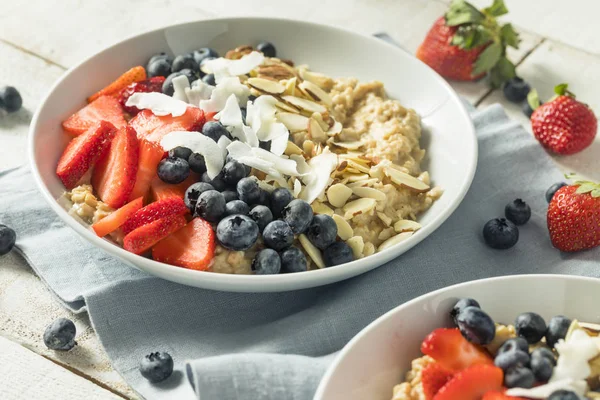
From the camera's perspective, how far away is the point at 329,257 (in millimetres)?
1866

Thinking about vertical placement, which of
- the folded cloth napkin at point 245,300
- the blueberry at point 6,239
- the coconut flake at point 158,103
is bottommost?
the folded cloth napkin at point 245,300

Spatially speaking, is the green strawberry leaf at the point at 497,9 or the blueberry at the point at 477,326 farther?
the green strawberry leaf at the point at 497,9

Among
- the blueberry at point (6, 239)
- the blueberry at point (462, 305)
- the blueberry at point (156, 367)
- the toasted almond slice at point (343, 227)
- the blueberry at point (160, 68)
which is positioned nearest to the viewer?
the blueberry at point (462, 305)

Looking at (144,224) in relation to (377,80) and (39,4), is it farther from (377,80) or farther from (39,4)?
(39,4)

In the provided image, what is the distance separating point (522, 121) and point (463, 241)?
2.41 ft

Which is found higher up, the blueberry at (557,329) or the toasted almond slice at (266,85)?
the toasted almond slice at (266,85)

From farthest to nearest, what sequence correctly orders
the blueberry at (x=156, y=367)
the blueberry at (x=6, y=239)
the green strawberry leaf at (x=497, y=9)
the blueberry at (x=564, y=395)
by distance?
1. the green strawberry leaf at (x=497, y=9)
2. the blueberry at (x=6, y=239)
3. the blueberry at (x=156, y=367)
4. the blueberry at (x=564, y=395)

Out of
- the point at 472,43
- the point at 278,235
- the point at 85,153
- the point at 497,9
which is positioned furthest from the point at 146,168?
the point at 497,9

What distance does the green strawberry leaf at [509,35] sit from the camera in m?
2.67

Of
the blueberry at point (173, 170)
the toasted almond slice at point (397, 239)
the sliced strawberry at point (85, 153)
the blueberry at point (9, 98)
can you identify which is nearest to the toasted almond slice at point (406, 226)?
the toasted almond slice at point (397, 239)

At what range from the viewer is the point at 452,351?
144 centimetres

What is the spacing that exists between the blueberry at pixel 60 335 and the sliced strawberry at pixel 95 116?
584 millimetres

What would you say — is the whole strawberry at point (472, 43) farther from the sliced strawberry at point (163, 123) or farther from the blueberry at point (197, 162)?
the blueberry at point (197, 162)

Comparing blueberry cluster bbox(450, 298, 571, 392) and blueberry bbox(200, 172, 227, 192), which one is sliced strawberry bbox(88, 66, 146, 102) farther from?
blueberry cluster bbox(450, 298, 571, 392)
